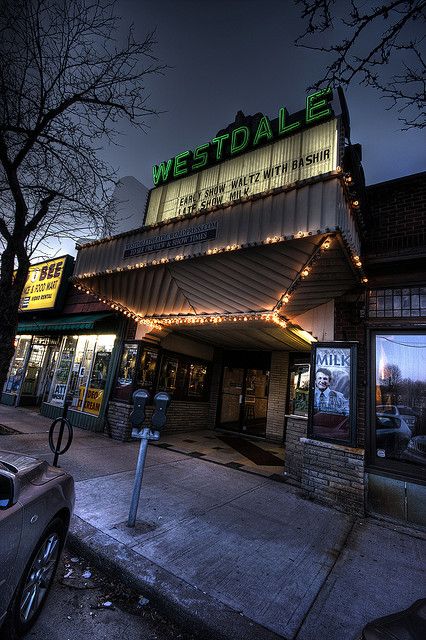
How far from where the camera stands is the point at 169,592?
2.69m

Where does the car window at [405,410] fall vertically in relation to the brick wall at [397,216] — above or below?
below

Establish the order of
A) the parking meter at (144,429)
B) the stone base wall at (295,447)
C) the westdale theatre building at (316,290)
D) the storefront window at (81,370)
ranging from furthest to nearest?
the storefront window at (81,370) → the stone base wall at (295,447) → the westdale theatre building at (316,290) → the parking meter at (144,429)

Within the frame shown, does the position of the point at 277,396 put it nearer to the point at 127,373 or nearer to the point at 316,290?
the point at 127,373

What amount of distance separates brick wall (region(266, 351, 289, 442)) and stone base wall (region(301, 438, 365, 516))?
201 inches

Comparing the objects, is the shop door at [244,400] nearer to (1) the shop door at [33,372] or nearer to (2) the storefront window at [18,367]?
(1) the shop door at [33,372]

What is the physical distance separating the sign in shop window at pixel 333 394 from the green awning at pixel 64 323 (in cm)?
670

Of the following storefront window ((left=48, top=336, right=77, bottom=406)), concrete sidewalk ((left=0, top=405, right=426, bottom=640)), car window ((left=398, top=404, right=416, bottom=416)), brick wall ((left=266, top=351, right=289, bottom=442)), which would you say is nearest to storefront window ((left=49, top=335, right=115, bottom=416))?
storefront window ((left=48, top=336, right=77, bottom=406))

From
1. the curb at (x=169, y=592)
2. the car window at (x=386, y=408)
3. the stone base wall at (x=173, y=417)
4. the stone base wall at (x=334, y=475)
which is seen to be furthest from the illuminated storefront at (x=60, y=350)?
the car window at (x=386, y=408)

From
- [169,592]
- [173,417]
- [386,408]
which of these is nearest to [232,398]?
[173,417]

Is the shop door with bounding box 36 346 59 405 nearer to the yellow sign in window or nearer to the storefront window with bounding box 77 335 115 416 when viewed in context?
the yellow sign in window

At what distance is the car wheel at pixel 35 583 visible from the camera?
6.71ft

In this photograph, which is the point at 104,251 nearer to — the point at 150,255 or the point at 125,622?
the point at 150,255

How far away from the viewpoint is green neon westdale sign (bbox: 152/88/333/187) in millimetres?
8055

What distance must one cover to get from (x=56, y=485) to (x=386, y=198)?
7.16 m
